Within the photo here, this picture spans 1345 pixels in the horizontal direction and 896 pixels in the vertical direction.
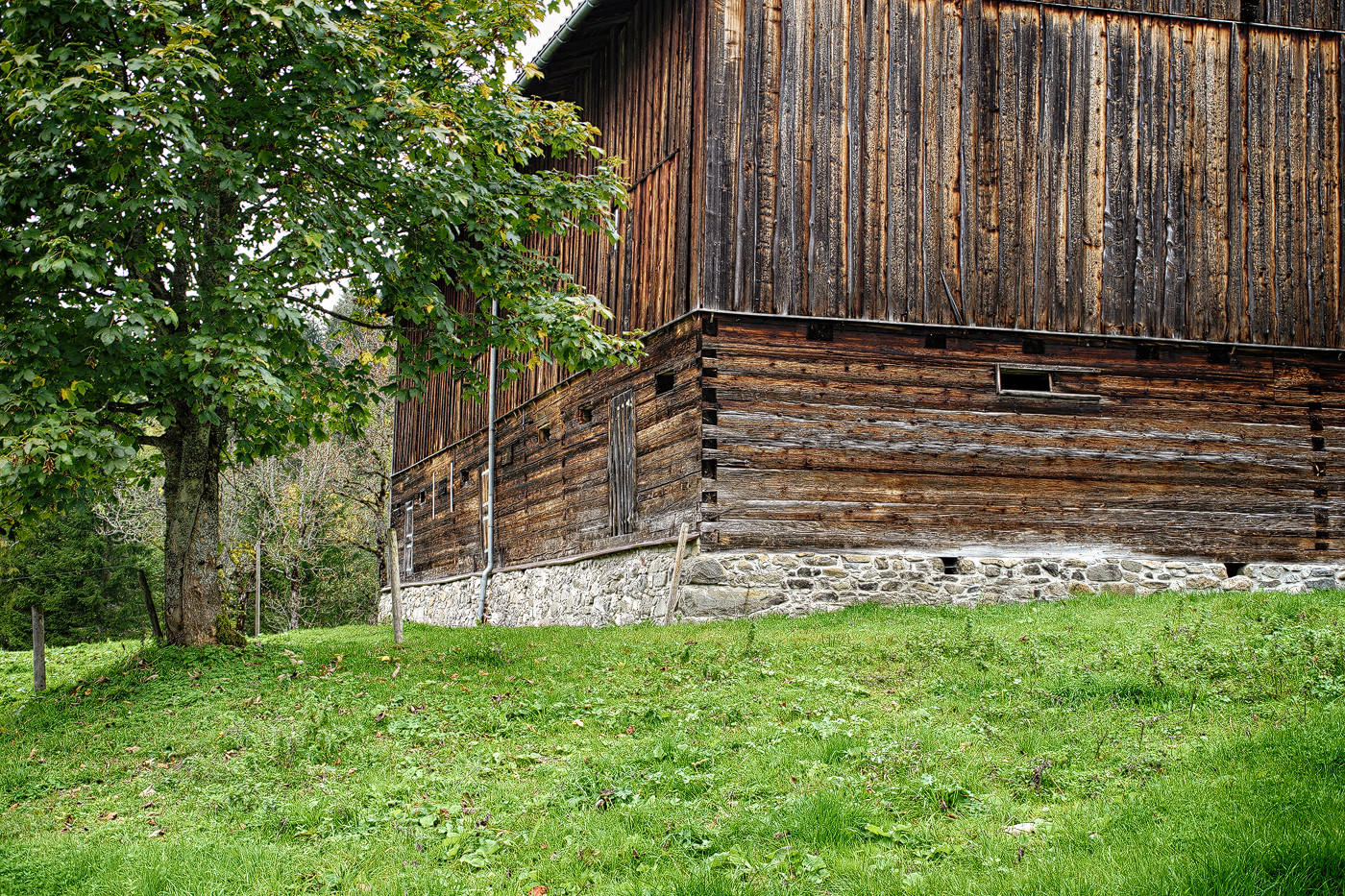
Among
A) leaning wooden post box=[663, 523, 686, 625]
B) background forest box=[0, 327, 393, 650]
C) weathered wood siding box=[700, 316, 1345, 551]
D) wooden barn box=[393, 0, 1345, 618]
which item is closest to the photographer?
leaning wooden post box=[663, 523, 686, 625]

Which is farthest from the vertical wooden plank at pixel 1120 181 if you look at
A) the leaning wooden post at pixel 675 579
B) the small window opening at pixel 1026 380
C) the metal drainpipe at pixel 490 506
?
the metal drainpipe at pixel 490 506

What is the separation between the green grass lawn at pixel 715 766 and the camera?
17.3 ft

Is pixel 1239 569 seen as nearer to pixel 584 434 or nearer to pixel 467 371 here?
pixel 584 434

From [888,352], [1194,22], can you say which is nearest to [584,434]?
[888,352]

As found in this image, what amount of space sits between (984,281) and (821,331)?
245cm

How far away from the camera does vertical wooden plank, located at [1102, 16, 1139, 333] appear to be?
1568cm

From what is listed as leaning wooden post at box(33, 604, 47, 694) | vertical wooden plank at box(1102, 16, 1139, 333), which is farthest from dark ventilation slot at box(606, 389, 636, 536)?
leaning wooden post at box(33, 604, 47, 694)

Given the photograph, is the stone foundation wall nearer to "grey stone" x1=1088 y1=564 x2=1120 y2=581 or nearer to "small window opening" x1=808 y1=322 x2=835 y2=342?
"grey stone" x1=1088 y1=564 x2=1120 y2=581

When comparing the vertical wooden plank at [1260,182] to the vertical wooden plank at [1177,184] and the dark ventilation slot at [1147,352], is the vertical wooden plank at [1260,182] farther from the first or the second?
the dark ventilation slot at [1147,352]

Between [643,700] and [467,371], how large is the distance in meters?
4.77

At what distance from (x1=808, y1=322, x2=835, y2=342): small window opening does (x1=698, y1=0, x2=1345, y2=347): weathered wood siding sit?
0.20 metres

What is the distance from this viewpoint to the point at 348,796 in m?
6.98

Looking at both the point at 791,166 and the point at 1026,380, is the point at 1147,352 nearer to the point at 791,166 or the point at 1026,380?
the point at 1026,380

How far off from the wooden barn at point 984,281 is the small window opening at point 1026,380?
6 centimetres
